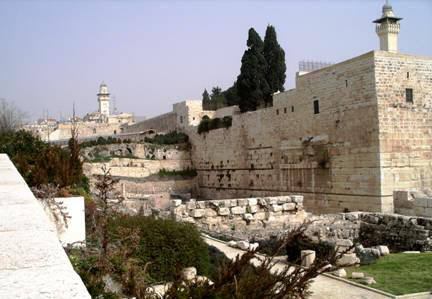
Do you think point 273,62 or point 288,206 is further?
point 273,62

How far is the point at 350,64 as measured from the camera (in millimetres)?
14438

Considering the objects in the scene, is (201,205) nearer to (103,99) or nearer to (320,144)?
(320,144)

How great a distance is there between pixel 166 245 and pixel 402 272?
3.15 m

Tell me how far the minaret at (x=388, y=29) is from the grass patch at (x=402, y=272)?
14.7 metres

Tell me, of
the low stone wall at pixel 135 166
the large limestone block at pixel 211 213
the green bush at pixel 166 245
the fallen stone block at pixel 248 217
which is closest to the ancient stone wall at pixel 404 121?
the fallen stone block at pixel 248 217

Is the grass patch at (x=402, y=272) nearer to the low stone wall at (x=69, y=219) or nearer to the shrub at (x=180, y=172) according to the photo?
the low stone wall at (x=69, y=219)

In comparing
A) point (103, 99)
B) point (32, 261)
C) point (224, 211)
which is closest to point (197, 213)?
point (224, 211)

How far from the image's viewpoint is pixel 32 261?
5.71 ft

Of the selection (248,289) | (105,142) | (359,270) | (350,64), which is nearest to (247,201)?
(359,270)

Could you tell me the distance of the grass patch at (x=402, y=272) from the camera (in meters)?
5.41

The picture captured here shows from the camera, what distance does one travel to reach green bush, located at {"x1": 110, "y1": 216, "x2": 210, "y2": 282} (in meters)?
5.64

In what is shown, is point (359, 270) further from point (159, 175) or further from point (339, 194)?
point (159, 175)

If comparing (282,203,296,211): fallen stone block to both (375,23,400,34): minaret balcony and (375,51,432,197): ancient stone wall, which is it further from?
(375,23,400,34): minaret balcony

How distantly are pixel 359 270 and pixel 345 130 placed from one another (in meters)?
8.78
